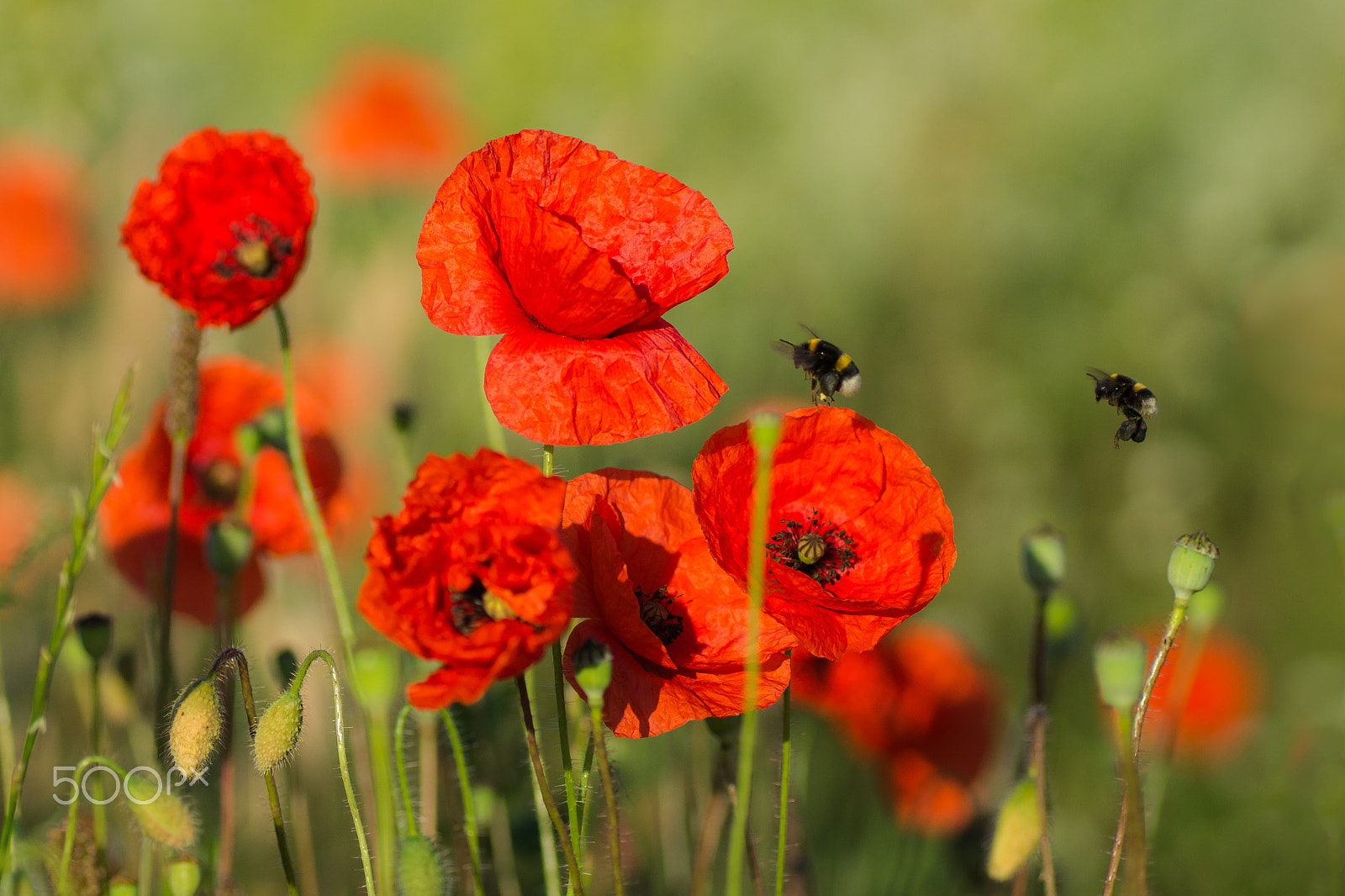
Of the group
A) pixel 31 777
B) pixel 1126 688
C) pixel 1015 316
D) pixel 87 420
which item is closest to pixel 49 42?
pixel 87 420

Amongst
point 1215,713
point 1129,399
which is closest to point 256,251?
point 1129,399

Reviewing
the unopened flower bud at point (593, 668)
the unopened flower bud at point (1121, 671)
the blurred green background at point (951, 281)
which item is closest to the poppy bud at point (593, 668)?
the unopened flower bud at point (593, 668)

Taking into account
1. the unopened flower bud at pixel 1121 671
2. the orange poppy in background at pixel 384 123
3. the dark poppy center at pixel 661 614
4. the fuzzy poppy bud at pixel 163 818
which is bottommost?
the fuzzy poppy bud at pixel 163 818

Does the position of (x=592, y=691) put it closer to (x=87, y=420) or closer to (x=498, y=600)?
(x=498, y=600)

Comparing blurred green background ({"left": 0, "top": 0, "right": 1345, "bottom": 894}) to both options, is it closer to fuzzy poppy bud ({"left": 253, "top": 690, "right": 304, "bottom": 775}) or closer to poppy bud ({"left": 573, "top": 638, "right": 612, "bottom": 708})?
fuzzy poppy bud ({"left": 253, "top": 690, "right": 304, "bottom": 775})

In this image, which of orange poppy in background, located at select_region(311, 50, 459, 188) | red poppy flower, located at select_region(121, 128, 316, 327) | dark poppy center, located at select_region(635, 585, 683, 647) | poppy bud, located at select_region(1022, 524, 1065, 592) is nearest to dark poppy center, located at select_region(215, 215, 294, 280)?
red poppy flower, located at select_region(121, 128, 316, 327)

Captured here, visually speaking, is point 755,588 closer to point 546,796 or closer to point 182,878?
point 546,796

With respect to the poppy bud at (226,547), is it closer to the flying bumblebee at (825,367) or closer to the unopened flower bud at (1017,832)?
the flying bumblebee at (825,367)
